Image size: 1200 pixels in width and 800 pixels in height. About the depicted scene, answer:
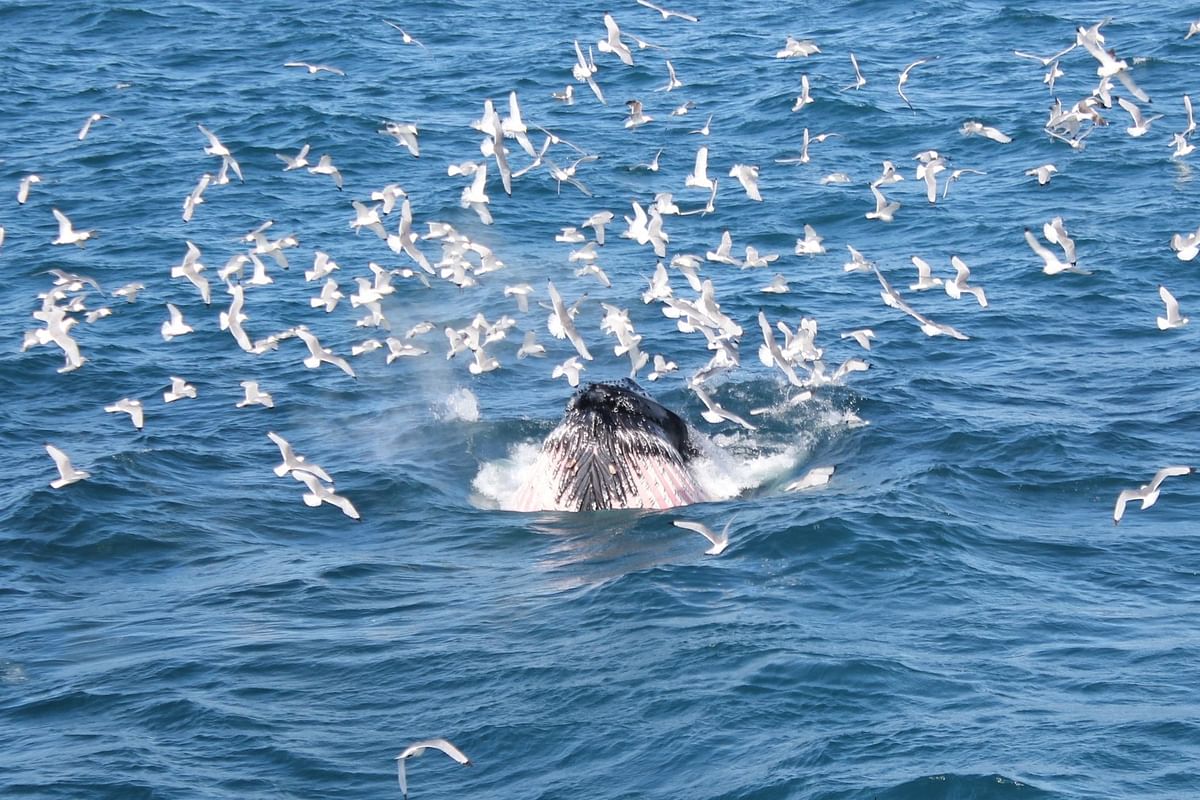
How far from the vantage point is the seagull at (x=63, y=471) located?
2403 cm

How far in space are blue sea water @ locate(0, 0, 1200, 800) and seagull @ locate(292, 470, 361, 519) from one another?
59 cm

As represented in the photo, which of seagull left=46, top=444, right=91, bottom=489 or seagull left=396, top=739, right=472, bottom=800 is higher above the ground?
seagull left=396, top=739, right=472, bottom=800

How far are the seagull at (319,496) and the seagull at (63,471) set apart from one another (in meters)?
3.29

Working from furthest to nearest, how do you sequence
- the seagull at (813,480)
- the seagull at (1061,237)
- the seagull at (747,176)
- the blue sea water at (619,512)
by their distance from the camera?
the seagull at (747,176)
the seagull at (1061,237)
the seagull at (813,480)
the blue sea water at (619,512)

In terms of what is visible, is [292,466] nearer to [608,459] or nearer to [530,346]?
[608,459]

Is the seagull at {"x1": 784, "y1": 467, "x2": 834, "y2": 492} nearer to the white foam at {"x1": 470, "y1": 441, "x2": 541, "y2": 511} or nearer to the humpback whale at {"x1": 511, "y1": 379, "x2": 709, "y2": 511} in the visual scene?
the humpback whale at {"x1": 511, "y1": 379, "x2": 709, "y2": 511}

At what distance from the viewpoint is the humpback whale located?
2316cm

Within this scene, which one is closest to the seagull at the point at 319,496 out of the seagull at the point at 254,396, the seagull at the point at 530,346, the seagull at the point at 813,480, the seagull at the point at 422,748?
the seagull at the point at 254,396

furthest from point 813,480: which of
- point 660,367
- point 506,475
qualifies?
point 660,367

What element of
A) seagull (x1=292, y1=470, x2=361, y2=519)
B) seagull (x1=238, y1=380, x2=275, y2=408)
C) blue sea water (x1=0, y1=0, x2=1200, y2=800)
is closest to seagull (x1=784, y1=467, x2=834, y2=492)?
blue sea water (x1=0, y1=0, x2=1200, y2=800)

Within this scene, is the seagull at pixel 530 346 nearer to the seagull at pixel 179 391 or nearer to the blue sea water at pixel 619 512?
the blue sea water at pixel 619 512

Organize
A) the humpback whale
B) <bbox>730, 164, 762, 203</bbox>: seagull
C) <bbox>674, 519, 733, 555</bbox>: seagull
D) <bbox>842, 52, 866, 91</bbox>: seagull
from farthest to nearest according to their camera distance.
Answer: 1. <bbox>842, 52, 866, 91</bbox>: seagull
2. <bbox>730, 164, 762, 203</bbox>: seagull
3. the humpback whale
4. <bbox>674, 519, 733, 555</bbox>: seagull

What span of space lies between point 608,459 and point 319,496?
3.78 metres

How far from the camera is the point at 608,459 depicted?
2320cm
